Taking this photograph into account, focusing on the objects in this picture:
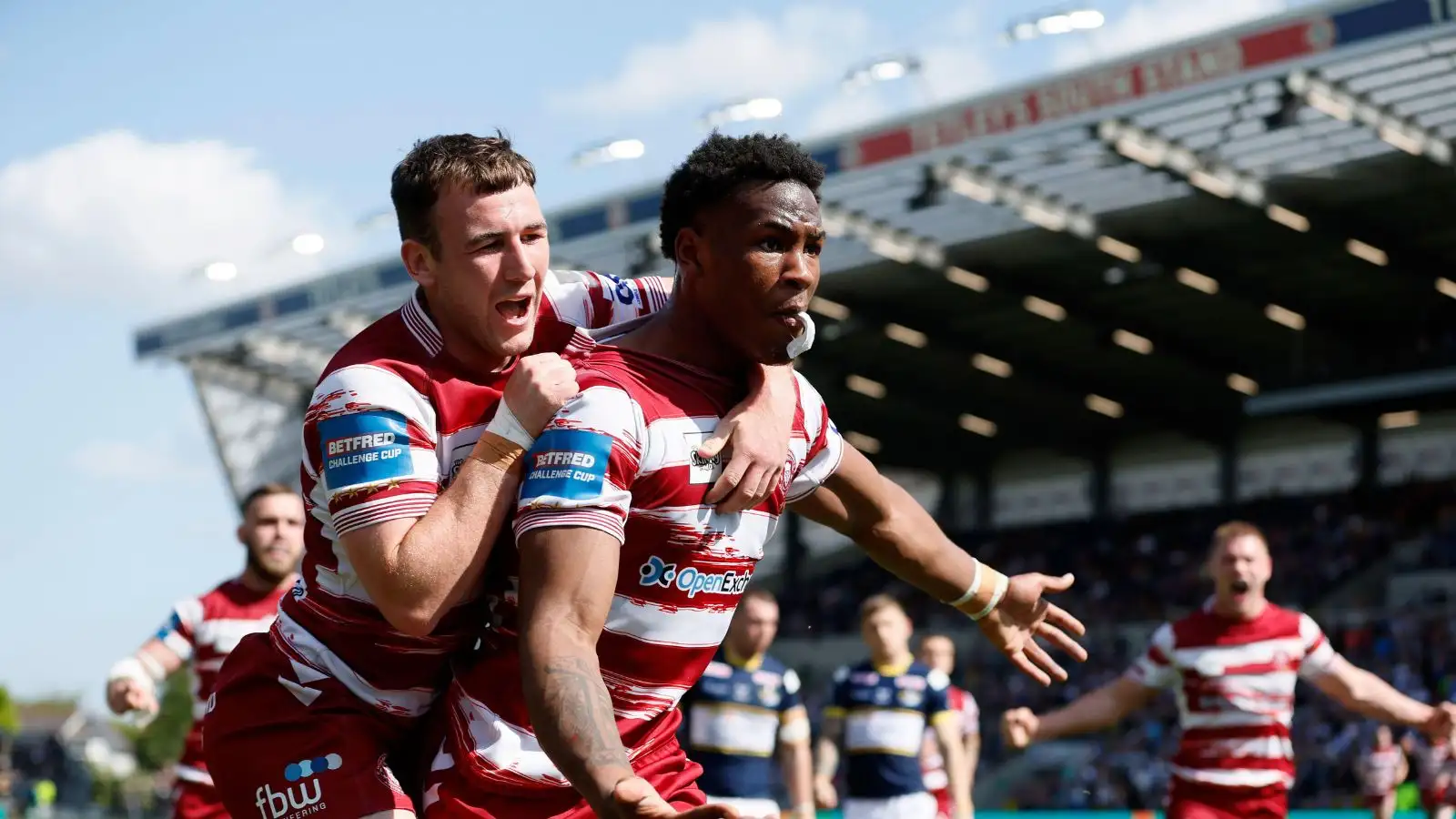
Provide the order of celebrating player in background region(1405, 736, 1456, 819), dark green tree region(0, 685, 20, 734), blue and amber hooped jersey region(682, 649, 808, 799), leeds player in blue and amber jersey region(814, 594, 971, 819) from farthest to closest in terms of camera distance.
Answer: dark green tree region(0, 685, 20, 734), celebrating player in background region(1405, 736, 1456, 819), leeds player in blue and amber jersey region(814, 594, 971, 819), blue and amber hooped jersey region(682, 649, 808, 799)

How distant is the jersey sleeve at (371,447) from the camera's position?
3.60 meters

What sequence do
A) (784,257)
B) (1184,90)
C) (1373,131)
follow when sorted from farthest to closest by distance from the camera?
(1373,131) → (1184,90) → (784,257)

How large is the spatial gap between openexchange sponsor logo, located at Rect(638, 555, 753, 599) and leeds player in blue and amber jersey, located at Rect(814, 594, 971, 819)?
7330 mm

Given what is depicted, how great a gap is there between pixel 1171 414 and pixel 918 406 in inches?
225

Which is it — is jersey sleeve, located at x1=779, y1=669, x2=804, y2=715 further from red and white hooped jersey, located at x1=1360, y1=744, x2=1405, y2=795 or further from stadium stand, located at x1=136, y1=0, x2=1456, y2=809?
stadium stand, located at x1=136, y1=0, x2=1456, y2=809

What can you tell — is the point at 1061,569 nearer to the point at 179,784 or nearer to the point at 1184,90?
the point at 1184,90

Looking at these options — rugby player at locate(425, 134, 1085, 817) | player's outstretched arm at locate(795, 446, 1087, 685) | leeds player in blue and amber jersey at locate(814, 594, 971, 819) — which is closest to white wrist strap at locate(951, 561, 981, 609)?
player's outstretched arm at locate(795, 446, 1087, 685)

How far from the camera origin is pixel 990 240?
27938 mm

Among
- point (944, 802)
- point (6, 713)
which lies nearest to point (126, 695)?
point (944, 802)

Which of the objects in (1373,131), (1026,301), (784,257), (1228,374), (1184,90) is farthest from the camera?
(1228,374)

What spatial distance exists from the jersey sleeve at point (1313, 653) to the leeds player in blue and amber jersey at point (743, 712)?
2.95 m

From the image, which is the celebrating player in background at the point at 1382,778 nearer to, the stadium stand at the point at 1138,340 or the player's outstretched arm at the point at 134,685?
the stadium stand at the point at 1138,340

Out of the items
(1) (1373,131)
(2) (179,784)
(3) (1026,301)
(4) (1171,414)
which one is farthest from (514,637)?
(4) (1171,414)

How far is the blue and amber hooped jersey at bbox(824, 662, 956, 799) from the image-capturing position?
36.0 feet
